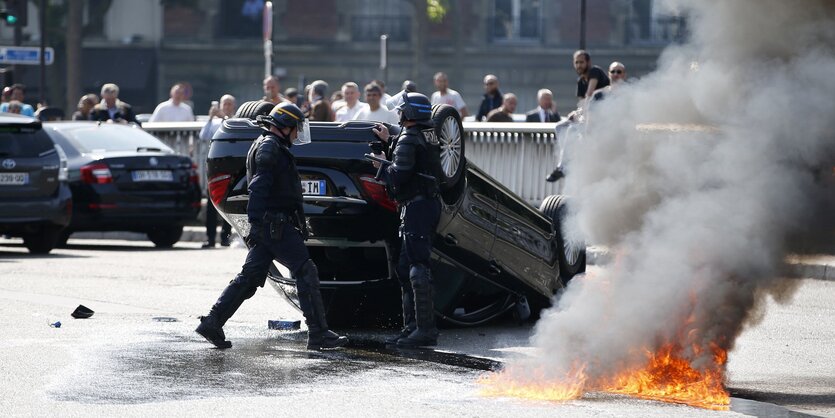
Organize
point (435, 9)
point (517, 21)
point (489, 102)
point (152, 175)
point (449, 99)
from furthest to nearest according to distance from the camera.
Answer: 1. point (517, 21)
2. point (435, 9)
3. point (489, 102)
4. point (449, 99)
5. point (152, 175)

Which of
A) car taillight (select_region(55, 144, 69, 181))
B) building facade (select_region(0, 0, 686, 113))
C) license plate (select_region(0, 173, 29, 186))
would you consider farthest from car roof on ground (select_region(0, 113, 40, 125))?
building facade (select_region(0, 0, 686, 113))

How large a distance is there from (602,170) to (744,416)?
6.03 feet

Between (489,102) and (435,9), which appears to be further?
(435,9)

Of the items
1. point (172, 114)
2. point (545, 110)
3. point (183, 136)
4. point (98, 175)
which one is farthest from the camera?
point (172, 114)

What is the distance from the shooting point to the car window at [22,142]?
17.0 meters

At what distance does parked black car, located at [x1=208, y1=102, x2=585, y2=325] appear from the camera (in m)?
9.98

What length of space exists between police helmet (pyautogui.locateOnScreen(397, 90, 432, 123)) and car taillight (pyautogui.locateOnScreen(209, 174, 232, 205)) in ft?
4.33

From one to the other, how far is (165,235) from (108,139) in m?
1.39

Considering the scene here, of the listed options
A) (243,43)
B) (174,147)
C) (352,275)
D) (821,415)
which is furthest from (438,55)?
(821,415)

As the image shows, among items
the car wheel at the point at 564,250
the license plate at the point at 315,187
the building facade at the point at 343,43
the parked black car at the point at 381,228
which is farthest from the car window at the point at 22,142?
the building facade at the point at 343,43

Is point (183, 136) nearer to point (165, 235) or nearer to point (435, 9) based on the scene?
point (165, 235)

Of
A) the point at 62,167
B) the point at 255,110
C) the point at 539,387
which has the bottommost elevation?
the point at 539,387

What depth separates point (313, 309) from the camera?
31.9 ft

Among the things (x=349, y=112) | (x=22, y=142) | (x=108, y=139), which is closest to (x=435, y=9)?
(x=108, y=139)
